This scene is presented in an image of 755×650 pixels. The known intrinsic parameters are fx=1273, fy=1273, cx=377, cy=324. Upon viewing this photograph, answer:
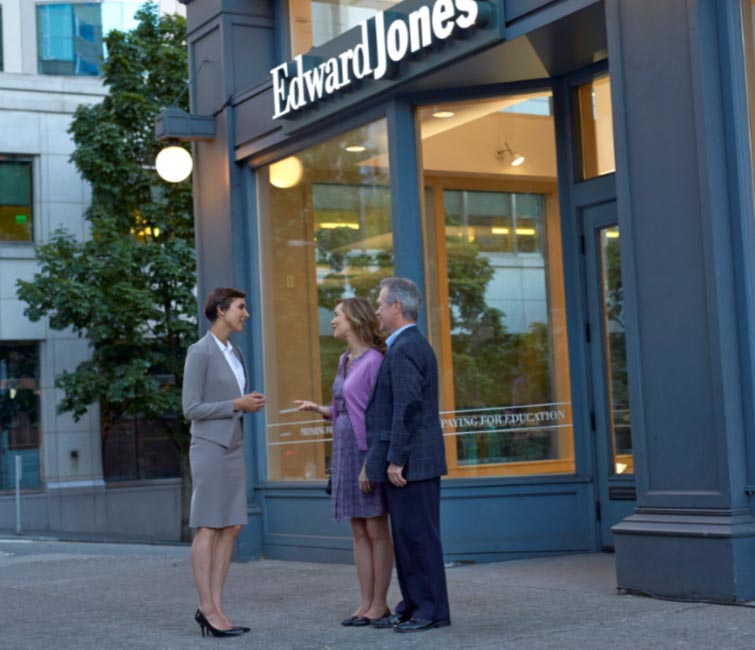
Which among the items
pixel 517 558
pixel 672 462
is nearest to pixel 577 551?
pixel 517 558

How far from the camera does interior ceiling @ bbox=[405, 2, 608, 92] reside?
27.9 ft

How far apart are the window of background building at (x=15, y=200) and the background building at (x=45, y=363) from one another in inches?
0.8

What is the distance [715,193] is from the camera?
7105 mm

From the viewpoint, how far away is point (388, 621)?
6859 millimetres

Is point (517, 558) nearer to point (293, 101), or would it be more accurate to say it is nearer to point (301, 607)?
point (301, 607)

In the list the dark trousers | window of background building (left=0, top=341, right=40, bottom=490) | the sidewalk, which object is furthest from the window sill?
the dark trousers

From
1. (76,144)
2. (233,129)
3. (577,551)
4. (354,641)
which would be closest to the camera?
(354,641)

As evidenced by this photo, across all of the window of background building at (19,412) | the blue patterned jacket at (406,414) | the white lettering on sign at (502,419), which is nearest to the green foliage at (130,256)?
the window of background building at (19,412)

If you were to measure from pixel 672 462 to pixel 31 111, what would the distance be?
22.7m

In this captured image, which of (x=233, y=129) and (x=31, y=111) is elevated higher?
(x=31, y=111)

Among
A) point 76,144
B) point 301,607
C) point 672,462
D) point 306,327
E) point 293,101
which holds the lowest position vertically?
point 301,607

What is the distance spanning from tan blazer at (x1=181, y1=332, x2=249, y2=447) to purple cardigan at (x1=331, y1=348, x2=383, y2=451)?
24.5 inches

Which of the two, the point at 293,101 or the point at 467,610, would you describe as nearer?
the point at 467,610

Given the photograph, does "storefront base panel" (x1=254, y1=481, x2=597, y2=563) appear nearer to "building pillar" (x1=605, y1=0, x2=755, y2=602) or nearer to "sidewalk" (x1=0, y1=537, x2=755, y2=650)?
"sidewalk" (x1=0, y1=537, x2=755, y2=650)
